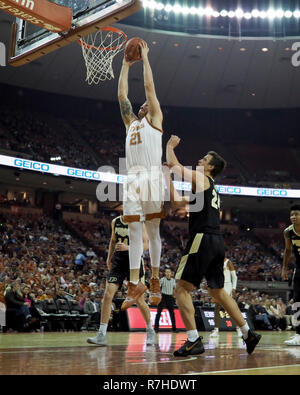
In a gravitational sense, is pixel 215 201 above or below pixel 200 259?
above

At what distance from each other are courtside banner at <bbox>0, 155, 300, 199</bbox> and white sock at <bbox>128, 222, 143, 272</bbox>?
68.3 feet

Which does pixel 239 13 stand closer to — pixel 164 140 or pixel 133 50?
pixel 164 140

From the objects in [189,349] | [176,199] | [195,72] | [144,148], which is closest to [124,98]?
[144,148]

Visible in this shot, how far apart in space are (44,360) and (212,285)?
6.69 ft

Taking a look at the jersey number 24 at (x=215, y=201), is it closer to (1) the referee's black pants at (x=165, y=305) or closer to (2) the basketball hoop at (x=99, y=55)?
(2) the basketball hoop at (x=99, y=55)

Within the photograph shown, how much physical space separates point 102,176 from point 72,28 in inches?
872

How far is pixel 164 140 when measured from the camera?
122 feet

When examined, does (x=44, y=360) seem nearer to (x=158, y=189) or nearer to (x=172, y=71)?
(x=158, y=189)

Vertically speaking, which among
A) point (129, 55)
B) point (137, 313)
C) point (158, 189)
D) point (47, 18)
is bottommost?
point (137, 313)

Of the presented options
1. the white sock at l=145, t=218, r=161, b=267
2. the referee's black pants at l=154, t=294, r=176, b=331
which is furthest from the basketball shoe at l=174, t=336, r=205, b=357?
the referee's black pants at l=154, t=294, r=176, b=331

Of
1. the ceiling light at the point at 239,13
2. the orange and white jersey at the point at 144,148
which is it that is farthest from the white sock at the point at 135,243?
the ceiling light at the point at 239,13
